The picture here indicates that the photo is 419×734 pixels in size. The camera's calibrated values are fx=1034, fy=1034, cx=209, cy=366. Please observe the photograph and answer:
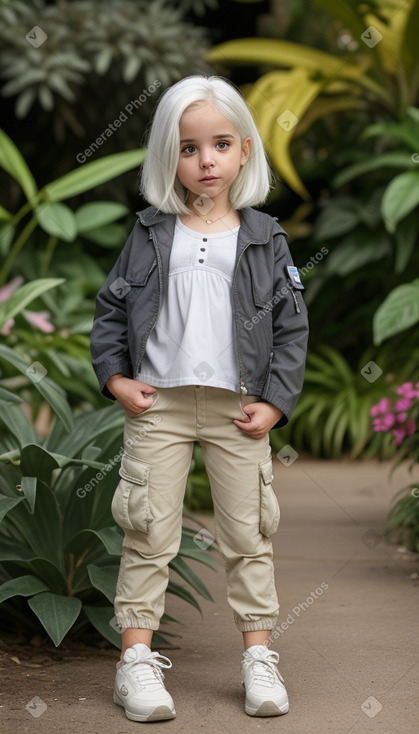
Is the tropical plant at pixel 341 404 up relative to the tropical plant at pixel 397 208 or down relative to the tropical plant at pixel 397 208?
down

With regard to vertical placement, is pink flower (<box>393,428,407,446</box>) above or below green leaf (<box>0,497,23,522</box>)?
below

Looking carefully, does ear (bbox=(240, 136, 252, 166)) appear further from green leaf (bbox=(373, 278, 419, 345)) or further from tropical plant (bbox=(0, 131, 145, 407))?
green leaf (bbox=(373, 278, 419, 345))

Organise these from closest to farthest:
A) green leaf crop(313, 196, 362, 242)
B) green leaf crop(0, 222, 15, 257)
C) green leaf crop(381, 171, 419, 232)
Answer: green leaf crop(381, 171, 419, 232) → green leaf crop(0, 222, 15, 257) → green leaf crop(313, 196, 362, 242)

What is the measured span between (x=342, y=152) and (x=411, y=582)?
140 inches

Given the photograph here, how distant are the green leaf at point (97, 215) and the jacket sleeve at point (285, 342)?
9.82 feet

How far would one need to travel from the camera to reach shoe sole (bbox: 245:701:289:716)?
2.07 meters

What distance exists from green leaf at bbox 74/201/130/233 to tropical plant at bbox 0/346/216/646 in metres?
2.57

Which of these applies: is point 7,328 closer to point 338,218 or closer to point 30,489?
point 30,489

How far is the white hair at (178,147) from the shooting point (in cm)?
212

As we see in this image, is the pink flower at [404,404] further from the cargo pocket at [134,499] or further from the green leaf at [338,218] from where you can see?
the green leaf at [338,218]

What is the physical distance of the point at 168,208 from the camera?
2.19 m

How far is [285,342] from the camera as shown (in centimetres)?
217

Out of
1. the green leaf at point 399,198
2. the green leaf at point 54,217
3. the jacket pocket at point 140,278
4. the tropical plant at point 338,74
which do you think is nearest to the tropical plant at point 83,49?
the tropical plant at point 338,74

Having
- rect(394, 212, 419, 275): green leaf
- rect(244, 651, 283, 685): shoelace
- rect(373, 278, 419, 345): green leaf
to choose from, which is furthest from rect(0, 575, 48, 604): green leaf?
rect(394, 212, 419, 275): green leaf
